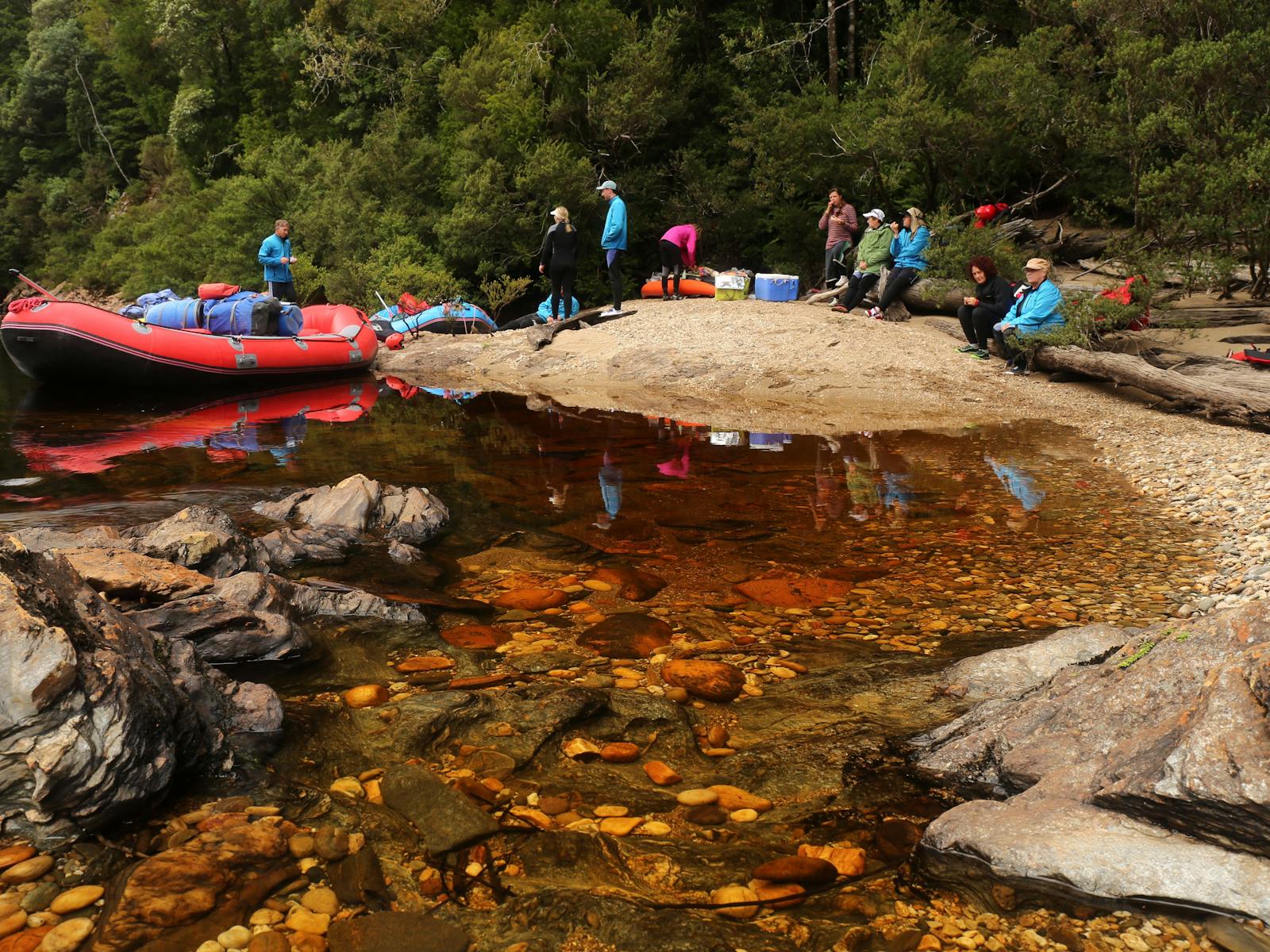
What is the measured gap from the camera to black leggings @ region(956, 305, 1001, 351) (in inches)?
457

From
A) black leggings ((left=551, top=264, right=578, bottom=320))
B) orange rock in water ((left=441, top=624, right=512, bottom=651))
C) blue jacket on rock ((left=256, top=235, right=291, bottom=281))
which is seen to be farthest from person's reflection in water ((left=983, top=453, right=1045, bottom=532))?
blue jacket on rock ((left=256, top=235, right=291, bottom=281))

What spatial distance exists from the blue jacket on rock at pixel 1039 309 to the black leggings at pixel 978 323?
552 mm

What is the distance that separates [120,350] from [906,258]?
10504mm

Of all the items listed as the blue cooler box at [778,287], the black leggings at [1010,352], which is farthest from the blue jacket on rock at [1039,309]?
the blue cooler box at [778,287]

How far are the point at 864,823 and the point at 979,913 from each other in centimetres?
48

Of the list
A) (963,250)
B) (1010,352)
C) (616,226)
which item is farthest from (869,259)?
(616,226)

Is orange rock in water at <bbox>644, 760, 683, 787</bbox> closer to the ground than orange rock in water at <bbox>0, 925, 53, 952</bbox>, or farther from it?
closer to the ground

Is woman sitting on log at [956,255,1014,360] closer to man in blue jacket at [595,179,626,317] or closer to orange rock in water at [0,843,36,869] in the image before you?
man in blue jacket at [595,179,626,317]

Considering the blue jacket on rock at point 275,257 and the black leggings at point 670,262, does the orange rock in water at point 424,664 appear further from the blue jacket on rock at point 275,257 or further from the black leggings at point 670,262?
the blue jacket on rock at point 275,257

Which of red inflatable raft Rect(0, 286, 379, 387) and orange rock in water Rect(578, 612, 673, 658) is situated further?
red inflatable raft Rect(0, 286, 379, 387)

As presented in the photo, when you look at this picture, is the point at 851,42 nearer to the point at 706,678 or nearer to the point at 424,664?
the point at 706,678

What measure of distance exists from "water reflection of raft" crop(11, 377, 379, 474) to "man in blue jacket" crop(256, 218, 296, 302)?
2.59 metres

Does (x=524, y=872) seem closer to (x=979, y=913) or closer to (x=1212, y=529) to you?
(x=979, y=913)

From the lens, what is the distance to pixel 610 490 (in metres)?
7.35
